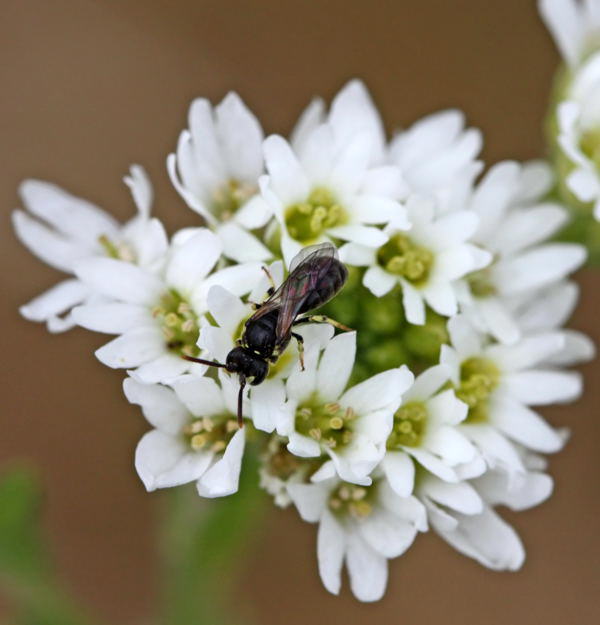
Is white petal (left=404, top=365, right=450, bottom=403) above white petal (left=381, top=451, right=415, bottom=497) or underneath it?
above

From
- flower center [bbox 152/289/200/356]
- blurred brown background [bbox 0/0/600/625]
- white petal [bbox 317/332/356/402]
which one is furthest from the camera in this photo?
blurred brown background [bbox 0/0/600/625]

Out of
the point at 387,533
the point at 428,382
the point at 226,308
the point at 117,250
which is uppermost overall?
the point at 117,250

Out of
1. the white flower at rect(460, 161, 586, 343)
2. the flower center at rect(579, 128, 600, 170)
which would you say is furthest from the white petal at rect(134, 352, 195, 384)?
the flower center at rect(579, 128, 600, 170)

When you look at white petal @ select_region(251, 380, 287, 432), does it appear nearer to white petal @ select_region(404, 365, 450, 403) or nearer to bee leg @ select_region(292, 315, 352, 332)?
bee leg @ select_region(292, 315, 352, 332)

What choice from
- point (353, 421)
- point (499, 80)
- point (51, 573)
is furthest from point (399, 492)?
point (499, 80)

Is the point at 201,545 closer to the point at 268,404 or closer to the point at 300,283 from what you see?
the point at 268,404

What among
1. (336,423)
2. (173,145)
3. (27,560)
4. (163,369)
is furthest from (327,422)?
(173,145)
